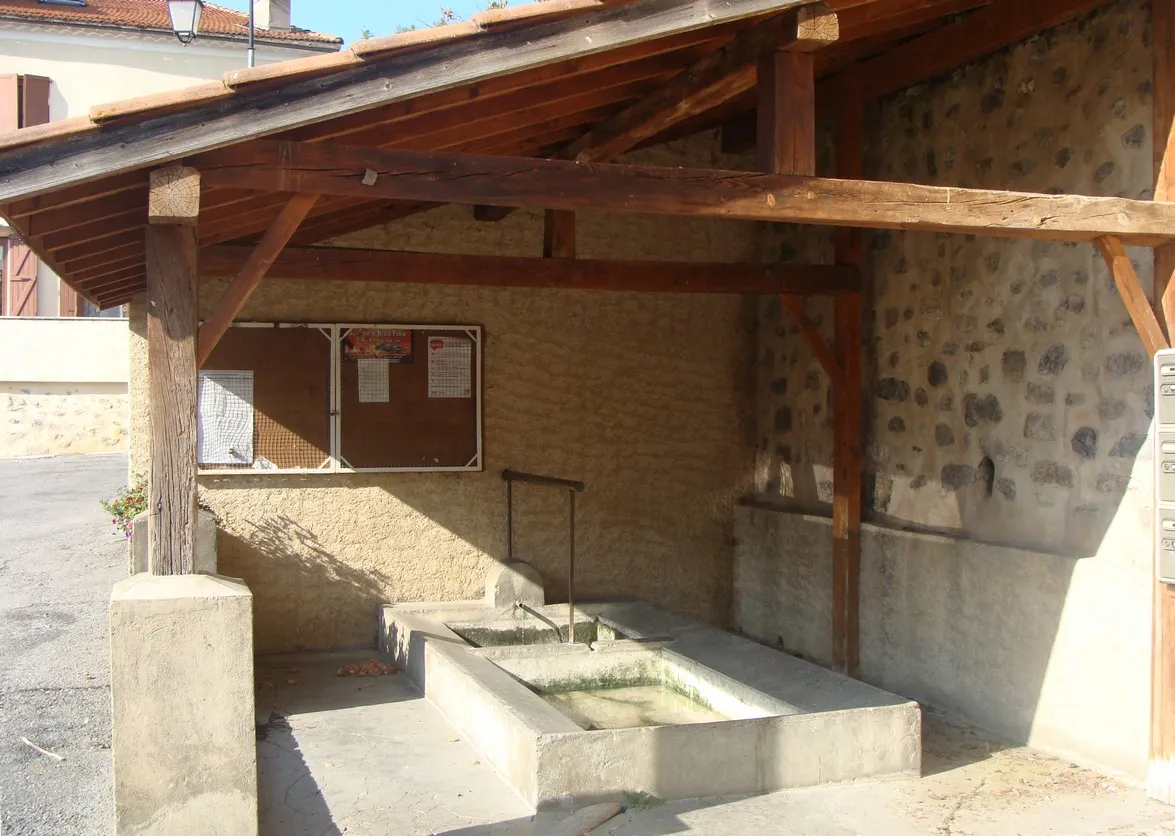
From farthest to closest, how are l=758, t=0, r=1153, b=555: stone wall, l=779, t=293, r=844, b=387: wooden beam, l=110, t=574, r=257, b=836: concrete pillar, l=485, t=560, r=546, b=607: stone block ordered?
l=485, t=560, r=546, b=607: stone block, l=779, t=293, r=844, b=387: wooden beam, l=758, t=0, r=1153, b=555: stone wall, l=110, t=574, r=257, b=836: concrete pillar

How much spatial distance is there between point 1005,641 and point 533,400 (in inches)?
128

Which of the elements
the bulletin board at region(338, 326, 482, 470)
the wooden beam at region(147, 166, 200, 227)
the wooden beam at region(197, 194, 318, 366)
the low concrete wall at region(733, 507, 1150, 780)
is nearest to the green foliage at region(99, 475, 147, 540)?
the bulletin board at region(338, 326, 482, 470)

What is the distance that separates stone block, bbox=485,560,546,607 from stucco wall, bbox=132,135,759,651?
0.87ft

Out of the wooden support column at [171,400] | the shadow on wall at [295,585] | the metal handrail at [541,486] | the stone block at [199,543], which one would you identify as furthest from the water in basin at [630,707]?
the wooden support column at [171,400]

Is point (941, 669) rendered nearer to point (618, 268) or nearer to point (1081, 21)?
point (618, 268)

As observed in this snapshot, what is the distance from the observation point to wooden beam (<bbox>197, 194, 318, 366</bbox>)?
11.7ft

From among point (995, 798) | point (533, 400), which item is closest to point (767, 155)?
point (995, 798)

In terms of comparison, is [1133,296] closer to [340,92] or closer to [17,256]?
[340,92]

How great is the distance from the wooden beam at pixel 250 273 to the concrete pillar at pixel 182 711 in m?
0.80

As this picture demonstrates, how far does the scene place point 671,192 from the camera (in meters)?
3.83

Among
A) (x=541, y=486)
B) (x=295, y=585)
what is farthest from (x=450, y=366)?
(x=295, y=585)

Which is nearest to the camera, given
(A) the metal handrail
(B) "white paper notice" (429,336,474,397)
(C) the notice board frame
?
(A) the metal handrail

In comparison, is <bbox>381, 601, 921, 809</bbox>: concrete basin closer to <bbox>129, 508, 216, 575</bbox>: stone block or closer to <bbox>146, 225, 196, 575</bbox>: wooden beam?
<bbox>129, 508, 216, 575</bbox>: stone block

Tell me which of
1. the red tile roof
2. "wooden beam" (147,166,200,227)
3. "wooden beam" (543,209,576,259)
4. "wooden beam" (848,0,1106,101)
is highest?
the red tile roof
